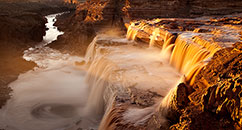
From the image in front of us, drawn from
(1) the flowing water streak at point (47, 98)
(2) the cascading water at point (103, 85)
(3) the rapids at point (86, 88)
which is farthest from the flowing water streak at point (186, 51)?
(1) the flowing water streak at point (47, 98)

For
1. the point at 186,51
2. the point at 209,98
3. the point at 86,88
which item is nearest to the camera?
the point at 209,98

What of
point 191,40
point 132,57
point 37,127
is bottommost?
point 37,127

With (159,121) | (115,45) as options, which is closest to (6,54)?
(115,45)

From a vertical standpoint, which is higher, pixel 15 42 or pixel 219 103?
pixel 219 103

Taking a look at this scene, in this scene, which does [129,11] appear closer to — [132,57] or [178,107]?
[132,57]

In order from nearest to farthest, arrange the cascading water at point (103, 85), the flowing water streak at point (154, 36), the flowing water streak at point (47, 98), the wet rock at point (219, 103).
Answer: the wet rock at point (219, 103)
the cascading water at point (103, 85)
the flowing water streak at point (47, 98)
the flowing water streak at point (154, 36)

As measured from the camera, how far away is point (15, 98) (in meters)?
9.44

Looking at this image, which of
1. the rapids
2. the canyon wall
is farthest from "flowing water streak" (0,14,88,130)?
the canyon wall

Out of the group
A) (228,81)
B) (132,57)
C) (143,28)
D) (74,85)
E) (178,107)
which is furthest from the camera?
(143,28)

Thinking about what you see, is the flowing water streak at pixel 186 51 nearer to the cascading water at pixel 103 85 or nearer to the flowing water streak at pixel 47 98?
the cascading water at pixel 103 85

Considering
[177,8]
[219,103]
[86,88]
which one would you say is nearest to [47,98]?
[86,88]

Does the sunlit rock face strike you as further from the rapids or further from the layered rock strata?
the rapids

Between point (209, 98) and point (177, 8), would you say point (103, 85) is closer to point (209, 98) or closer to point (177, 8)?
point (209, 98)

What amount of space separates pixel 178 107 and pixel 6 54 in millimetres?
14793
